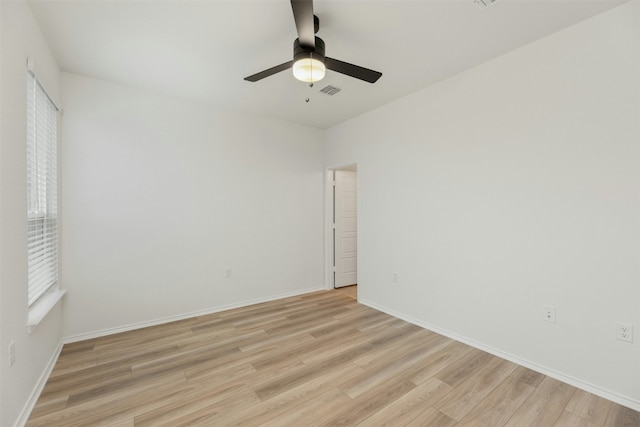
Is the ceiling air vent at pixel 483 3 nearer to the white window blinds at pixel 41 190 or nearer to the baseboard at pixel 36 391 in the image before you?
the white window blinds at pixel 41 190

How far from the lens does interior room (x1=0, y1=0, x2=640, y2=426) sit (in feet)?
6.40

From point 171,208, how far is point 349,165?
2600 mm

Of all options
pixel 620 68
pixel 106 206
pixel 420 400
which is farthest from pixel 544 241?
pixel 106 206

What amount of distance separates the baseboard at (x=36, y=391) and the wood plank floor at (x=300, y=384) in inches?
1.5

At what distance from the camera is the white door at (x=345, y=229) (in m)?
4.92

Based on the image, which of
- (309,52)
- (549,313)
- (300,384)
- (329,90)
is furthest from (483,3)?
(300,384)

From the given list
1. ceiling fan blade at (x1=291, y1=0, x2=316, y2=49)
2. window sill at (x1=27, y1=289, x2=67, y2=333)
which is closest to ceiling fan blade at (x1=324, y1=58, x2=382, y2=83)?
ceiling fan blade at (x1=291, y1=0, x2=316, y2=49)

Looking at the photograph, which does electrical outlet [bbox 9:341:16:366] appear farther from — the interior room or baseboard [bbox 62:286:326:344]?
baseboard [bbox 62:286:326:344]

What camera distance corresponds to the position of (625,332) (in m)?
1.95

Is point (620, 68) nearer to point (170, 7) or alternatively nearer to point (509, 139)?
point (509, 139)

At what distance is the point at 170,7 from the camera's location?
1.96 metres

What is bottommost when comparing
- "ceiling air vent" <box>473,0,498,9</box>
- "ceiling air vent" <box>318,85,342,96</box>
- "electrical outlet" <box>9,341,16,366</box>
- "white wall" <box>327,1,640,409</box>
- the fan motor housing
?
"electrical outlet" <box>9,341,16,366</box>

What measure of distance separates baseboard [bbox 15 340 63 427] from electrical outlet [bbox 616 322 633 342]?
3979mm

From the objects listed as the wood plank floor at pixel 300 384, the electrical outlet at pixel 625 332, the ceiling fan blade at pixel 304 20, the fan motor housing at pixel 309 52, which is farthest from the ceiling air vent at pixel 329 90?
the electrical outlet at pixel 625 332
